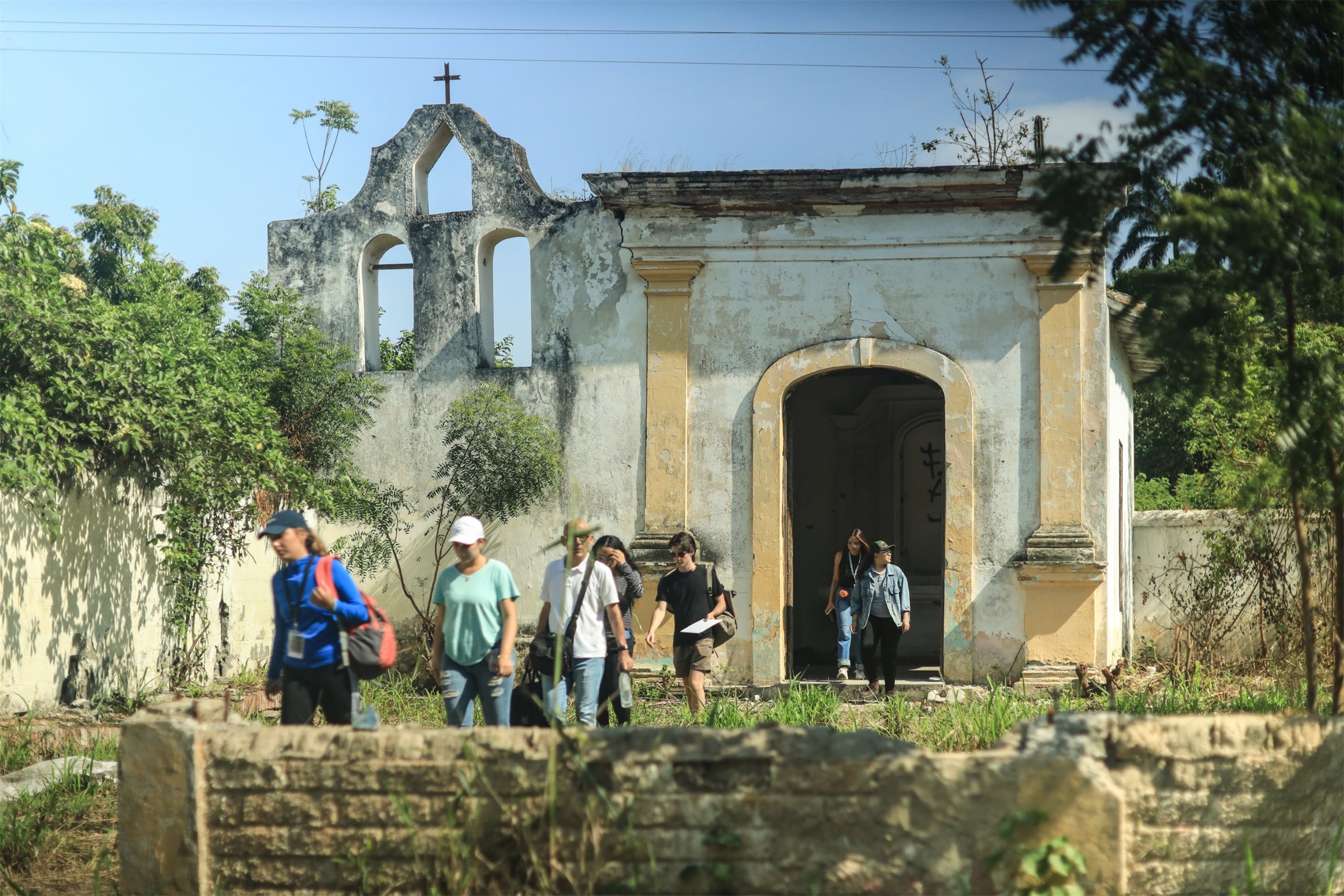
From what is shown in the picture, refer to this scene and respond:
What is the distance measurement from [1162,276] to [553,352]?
7077 mm

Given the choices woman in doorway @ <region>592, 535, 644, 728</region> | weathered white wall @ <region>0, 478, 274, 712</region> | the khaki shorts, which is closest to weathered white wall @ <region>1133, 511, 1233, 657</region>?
the khaki shorts

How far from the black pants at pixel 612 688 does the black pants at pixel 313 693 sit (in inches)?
72.1

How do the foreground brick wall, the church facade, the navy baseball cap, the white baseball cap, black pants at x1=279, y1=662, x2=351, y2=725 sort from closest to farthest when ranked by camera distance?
the foreground brick wall → black pants at x1=279, y1=662, x2=351, y2=725 → the navy baseball cap → the white baseball cap → the church facade

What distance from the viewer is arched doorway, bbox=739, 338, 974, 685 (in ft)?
35.6

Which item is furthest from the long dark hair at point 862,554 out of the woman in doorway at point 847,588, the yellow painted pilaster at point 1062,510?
the yellow painted pilaster at point 1062,510

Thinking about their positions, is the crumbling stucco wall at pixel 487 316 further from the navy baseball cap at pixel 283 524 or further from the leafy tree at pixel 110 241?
the leafy tree at pixel 110 241

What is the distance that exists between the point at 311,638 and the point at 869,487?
1111 cm

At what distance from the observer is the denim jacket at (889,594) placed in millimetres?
10453

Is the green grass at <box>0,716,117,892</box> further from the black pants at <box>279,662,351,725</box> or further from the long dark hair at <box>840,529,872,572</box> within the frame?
the long dark hair at <box>840,529,872,572</box>

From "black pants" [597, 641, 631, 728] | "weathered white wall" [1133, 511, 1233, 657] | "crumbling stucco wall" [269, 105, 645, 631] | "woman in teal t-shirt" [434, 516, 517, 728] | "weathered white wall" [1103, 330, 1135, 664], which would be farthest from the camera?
"weathered white wall" [1133, 511, 1233, 657]

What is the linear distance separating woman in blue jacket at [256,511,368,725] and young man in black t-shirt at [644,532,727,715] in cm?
327

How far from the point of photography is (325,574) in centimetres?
575

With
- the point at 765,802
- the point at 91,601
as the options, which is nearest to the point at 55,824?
the point at 91,601

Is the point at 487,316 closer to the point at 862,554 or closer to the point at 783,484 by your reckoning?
the point at 783,484
